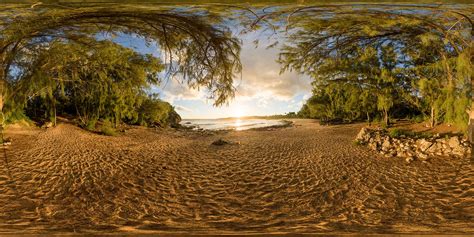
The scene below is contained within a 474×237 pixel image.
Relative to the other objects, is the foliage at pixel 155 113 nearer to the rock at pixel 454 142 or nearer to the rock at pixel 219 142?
the rock at pixel 219 142

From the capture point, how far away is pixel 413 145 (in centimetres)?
204

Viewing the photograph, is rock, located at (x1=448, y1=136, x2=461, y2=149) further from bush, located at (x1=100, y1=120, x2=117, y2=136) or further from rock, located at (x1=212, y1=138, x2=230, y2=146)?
bush, located at (x1=100, y1=120, x2=117, y2=136)

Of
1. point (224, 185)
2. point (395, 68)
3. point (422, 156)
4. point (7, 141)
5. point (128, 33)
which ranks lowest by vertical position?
point (224, 185)

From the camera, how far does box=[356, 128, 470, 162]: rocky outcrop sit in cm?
205

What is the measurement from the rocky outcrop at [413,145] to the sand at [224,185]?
0.05 metres

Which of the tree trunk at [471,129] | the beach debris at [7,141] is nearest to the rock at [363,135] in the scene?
the tree trunk at [471,129]

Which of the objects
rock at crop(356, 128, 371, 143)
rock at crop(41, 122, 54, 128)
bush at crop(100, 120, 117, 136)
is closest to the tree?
bush at crop(100, 120, 117, 136)

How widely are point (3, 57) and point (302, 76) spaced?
7.42 feet

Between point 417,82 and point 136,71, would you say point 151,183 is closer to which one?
point 136,71

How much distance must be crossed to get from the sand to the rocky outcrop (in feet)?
0.17

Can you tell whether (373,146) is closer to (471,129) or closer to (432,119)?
(432,119)

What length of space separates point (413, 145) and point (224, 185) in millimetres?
1369

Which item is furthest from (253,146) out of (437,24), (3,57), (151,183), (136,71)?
(3,57)

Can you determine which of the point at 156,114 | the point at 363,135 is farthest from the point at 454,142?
the point at 156,114
